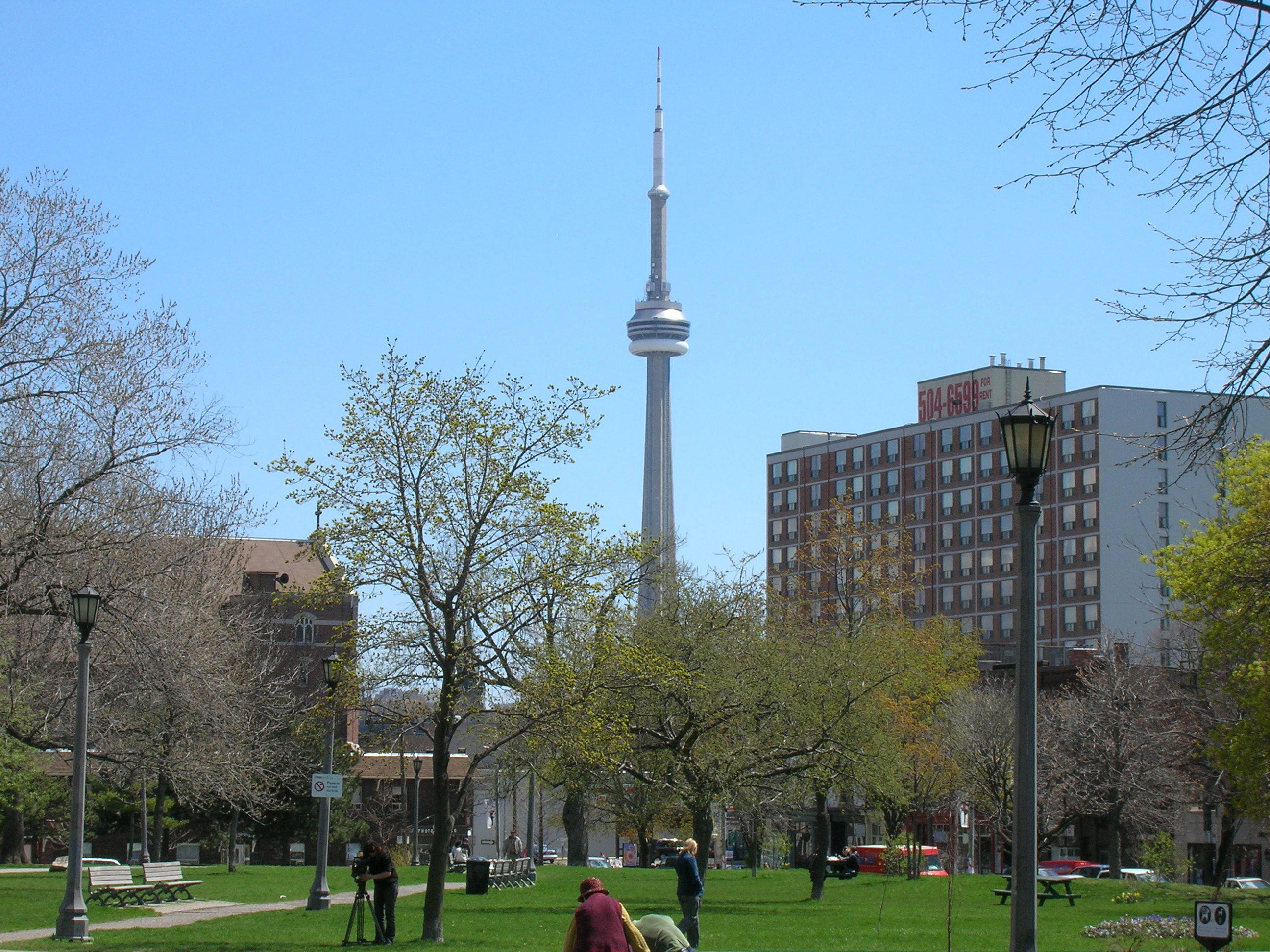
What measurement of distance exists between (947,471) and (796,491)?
57.3 ft

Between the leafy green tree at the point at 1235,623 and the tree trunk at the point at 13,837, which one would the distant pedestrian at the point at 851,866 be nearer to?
the leafy green tree at the point at 1235,623

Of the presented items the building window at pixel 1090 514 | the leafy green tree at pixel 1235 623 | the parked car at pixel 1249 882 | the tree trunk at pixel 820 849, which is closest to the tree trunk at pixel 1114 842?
the parked car at pixel 1249 882

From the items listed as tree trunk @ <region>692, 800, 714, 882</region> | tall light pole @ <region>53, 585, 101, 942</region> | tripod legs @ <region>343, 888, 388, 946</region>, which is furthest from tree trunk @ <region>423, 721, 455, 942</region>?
tree trunk @ <region>692, 800, 714, 882</region>

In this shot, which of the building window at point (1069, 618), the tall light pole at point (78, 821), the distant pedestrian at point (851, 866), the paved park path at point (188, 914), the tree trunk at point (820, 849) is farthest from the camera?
the building window at point (1069, 618)

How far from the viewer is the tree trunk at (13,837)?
64688mm

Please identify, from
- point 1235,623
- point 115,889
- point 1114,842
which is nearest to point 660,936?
point 1235,623

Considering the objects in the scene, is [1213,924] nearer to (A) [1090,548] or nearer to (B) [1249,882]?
(B) [1249,882]

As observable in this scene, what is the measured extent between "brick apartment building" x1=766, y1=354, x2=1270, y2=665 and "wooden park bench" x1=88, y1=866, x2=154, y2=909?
7597 cm

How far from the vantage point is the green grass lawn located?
2277cm

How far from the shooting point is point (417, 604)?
23.9 m

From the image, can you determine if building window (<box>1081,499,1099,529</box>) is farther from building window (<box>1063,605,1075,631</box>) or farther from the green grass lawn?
the green grass lawn

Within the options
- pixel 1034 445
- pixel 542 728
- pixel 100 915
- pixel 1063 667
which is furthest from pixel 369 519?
pixel 1063 667

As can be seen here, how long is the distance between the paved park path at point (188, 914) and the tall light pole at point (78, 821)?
2.26ft

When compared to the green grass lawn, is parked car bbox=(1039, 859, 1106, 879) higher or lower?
lower
